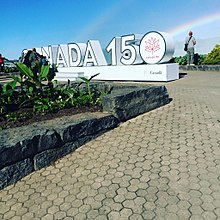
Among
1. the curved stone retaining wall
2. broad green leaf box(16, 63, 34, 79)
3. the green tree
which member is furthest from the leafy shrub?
the green tree

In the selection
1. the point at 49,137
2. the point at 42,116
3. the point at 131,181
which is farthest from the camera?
the point at 42,116

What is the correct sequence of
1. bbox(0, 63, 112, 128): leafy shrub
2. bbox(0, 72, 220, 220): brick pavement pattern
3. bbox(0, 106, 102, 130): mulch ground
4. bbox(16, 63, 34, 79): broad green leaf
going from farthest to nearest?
bbox(16, 63, 34, 79): broad green leaf → bbox(0, 63, 112, 128): leafy shrub → bbox(0, 106, 102, 130): mulch ground → bbox(0, 72, 220, 220): brick pavement pattern

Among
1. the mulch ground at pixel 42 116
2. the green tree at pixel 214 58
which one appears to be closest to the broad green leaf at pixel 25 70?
the mulch ground at pixel 42 116

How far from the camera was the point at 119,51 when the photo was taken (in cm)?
1266

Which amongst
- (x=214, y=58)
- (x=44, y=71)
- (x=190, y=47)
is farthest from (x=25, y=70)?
(x=214, y=58)

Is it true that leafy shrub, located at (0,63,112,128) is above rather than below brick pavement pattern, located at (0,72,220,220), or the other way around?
above

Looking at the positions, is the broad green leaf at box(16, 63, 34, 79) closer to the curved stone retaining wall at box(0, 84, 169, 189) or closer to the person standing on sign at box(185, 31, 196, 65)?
the curved stone retaining wall at box(0, 84, 169, 189)

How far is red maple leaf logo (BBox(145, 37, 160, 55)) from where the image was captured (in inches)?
413

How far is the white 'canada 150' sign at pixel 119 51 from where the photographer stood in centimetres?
1048

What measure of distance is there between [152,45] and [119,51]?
8.06 ft

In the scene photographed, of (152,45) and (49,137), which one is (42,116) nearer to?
(49,137)

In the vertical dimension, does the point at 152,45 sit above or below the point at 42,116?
above

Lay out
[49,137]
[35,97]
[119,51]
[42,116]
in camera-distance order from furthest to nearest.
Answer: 1. [119,51]
2. [35,97]
3. [42,116]
4. [49,137]

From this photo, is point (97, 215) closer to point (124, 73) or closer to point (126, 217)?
point (126, 217)
